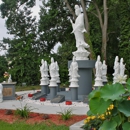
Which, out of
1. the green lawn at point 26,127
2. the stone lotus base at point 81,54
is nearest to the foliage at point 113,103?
the green lawn at point 26,127

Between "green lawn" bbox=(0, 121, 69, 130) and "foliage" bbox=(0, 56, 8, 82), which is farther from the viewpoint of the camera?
"foliage" bbox=(0, 56, 8, 82)

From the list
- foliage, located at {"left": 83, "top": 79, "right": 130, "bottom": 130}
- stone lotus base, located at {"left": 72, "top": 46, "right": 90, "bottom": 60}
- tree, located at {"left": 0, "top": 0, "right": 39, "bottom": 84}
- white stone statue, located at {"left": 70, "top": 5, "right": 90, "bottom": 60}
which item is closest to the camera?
foliage, located at {"left": 83, "top": 79, "right": 130, "bottom": 130}

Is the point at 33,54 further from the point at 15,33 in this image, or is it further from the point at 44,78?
the point at 44,78

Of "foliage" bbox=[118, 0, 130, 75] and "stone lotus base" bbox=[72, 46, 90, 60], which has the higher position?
"foliage" bbox=[118, 0, 130, 75]

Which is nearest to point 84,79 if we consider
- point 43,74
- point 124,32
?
point 43,74

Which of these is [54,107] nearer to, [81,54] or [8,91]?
[8,91]

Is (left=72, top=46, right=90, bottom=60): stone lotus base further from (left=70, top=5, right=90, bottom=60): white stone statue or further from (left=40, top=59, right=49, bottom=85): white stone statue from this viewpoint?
(left=40, top=59, right=49, bottom=85): white stone statue

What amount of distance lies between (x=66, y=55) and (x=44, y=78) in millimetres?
11456

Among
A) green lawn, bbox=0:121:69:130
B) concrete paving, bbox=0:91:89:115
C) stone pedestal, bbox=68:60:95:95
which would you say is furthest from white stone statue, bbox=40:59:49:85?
green lawn, bbox=0:121:69:130

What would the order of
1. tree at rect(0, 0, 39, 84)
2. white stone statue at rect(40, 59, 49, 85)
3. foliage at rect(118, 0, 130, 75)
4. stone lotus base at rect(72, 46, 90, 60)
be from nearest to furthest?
1. stone lotus base at rect(72, 46, 90, 60)
2. white stone statue at rect(40, 59, 49, 85)
3. tree at rect(0, 0, 39, 84)
4. foliage at rect(118, 0, 130, 75)

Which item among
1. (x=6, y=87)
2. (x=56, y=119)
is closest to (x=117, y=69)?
(x=6, y=87)

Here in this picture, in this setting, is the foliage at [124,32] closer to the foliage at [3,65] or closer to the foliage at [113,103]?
the foliage at [3,65]

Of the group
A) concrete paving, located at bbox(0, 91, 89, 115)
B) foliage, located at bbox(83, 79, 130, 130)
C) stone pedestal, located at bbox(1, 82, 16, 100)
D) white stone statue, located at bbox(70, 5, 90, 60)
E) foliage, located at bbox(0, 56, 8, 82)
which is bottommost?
concrete paving, located at bbox(0, 91, 89, 115)

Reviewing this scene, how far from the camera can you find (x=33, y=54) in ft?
64.3
